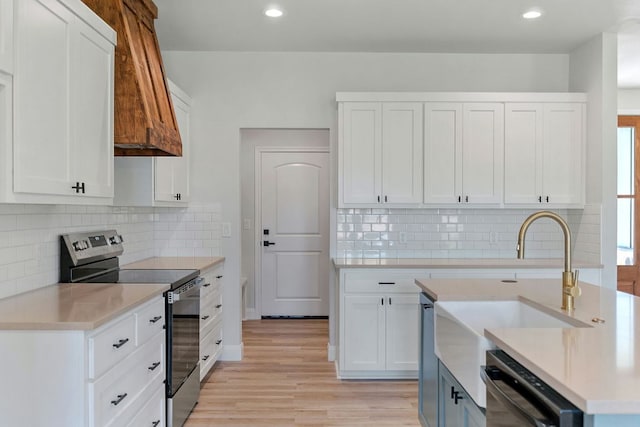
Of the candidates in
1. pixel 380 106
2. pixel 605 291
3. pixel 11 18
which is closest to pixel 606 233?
pixel 605 291

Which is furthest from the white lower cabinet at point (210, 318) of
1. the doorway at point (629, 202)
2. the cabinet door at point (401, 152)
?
the doorway at point (629, 202)

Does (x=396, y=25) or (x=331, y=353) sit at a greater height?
(x=396, y=25)

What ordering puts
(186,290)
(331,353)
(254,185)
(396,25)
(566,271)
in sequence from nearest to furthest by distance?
(566,271) < (186,290) < (396,25) < (331,353) < (254,185)

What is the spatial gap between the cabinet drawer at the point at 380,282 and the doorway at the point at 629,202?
2.86 metres

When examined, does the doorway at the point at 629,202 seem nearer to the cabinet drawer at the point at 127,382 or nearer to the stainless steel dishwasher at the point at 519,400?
the stainless steel dishwasher at the point at 519,400

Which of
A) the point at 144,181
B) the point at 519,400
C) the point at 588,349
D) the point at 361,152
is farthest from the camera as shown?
the point at 361,152

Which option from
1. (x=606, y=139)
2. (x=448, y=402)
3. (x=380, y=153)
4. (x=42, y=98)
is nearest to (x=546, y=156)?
(x=606, y=139)

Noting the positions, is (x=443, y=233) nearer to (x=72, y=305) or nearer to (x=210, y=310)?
(x=210, y=310)

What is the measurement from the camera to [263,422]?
3.01 metres

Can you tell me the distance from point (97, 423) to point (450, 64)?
3.78 m

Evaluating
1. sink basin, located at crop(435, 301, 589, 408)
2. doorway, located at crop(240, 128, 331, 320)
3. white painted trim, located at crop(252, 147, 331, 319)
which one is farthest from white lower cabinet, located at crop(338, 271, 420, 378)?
white painted trim, located at crop(252, 147, 331, 319)

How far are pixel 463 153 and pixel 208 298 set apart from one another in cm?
236

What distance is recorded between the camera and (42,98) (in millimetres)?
1929

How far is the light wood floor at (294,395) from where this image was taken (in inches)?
120
